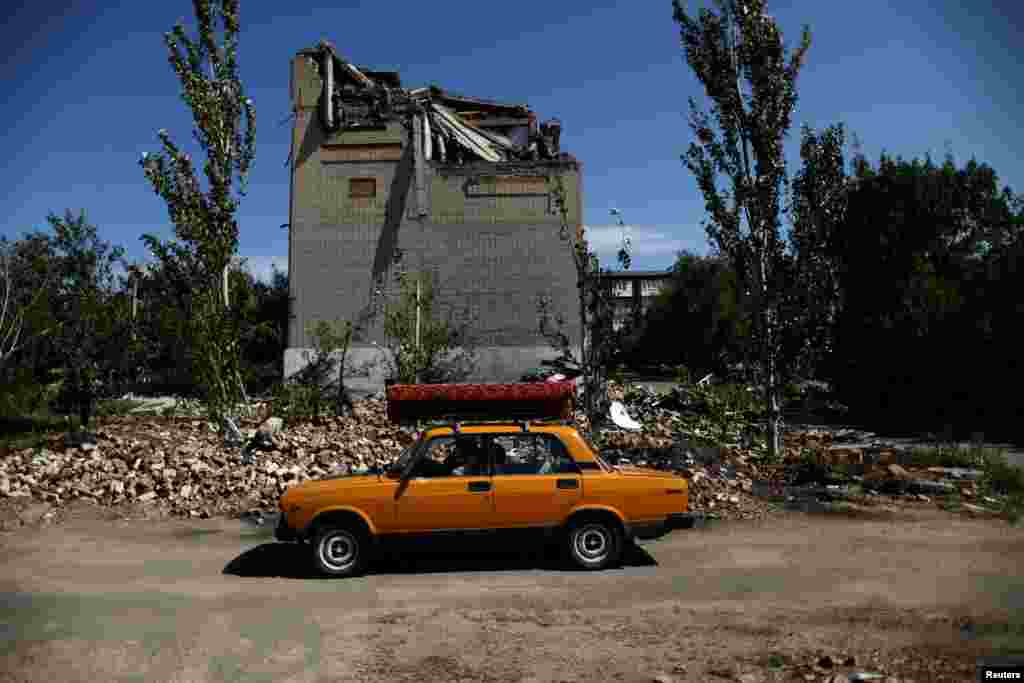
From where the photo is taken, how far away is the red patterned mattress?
801 centimetres

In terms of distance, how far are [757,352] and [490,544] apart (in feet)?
29.0

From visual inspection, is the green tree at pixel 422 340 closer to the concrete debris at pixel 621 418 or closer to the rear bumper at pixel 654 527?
the concrete debris at pixel 621 418

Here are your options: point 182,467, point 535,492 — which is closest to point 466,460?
point 535,492

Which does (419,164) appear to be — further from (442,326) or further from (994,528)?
(994,528)

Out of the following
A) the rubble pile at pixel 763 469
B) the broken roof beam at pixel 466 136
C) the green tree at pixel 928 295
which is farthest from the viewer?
the broken roof beam at pixel 466 136

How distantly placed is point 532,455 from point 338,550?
229cm

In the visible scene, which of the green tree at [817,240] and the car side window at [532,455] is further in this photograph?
the green tree at [817,240]

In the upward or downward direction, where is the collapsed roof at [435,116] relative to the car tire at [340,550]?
upward

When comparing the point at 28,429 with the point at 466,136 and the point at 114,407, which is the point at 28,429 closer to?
the point at 114,407

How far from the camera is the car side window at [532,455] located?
7.60m

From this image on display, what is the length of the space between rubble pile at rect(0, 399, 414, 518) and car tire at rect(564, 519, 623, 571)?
520 cm

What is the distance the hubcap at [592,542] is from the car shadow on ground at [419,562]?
9.2 inches

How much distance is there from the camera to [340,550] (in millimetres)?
7504

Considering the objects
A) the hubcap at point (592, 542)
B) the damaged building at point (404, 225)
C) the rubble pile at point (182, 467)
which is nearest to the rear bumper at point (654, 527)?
the hubcap at point (592, 542)
